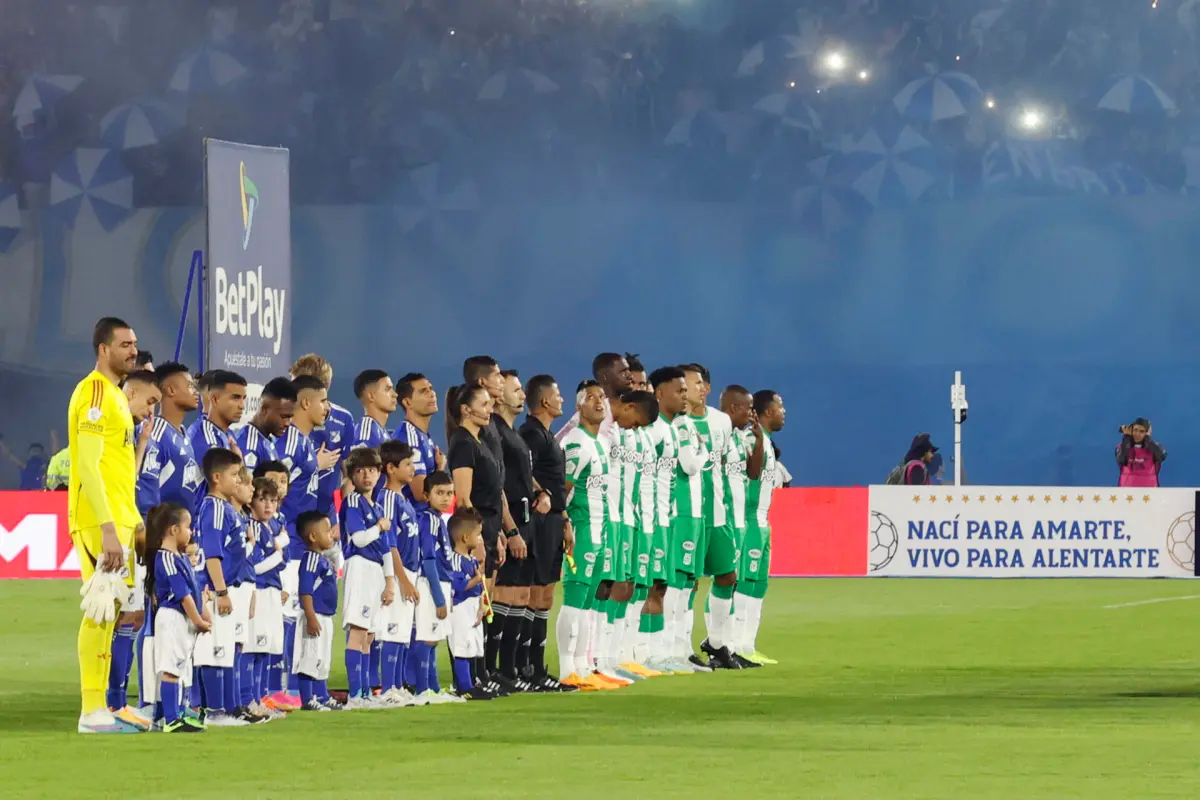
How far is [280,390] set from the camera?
451 inches

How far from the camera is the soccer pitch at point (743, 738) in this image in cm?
817

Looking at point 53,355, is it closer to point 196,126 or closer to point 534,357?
point 196,126

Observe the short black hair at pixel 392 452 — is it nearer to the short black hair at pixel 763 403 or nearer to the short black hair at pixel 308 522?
the short black hair at pixel 308 522

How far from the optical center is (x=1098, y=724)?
10586 mm

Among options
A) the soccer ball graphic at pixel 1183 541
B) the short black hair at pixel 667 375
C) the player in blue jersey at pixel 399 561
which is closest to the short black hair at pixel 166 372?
the player in blue jersey at pixel 399 561

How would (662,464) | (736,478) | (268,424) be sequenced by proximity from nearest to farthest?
(268,424) → (662,464) → (736,478)

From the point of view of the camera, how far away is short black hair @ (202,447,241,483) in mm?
10531

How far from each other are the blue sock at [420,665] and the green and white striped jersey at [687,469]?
277 cm

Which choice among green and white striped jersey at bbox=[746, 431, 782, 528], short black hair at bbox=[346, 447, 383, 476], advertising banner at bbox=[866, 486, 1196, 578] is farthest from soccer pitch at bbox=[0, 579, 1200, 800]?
advertising banner at bbox=[866, 486, 1196, 578]

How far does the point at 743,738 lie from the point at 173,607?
109 inches

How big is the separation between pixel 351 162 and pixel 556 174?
4.66m

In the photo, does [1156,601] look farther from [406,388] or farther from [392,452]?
[392,452]

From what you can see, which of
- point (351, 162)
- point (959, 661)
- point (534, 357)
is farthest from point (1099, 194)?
point (959, 661)

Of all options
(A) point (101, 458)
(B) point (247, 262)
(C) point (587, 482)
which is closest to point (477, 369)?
(C) point (587, 482)
